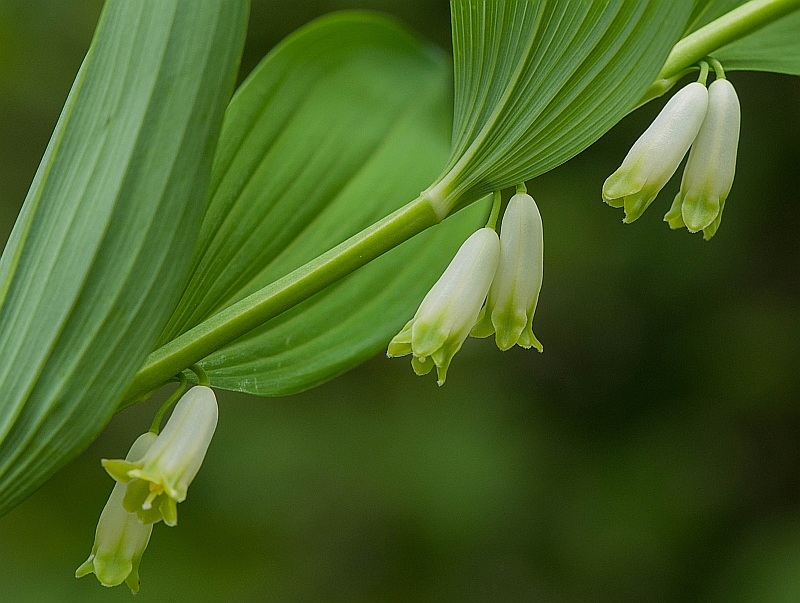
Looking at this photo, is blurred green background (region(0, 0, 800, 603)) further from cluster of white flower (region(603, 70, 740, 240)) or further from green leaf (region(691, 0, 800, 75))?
cluster of white flower (region(603, 70, 740, 240))

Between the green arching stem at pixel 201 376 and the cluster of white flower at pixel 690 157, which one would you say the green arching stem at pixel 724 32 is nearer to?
the cluster of white flower at pixel 690 157

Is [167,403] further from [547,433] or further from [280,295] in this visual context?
[547,433]

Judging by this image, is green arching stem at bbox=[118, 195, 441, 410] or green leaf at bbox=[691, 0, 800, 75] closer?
green arching stem at bbox=[118, 195, 441, 410]

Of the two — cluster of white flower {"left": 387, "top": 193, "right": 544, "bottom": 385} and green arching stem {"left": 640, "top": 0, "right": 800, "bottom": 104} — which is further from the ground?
green arching stem {"left": 640, "top": 0, "right": 800, "bottom": 104}

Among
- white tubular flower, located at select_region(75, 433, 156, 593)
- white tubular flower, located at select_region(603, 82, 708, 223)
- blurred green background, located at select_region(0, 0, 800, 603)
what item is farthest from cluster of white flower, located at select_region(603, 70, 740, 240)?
blurred green background, located at select_region(0, 0, 800, 603)

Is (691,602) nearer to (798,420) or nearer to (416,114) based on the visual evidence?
(798,420)

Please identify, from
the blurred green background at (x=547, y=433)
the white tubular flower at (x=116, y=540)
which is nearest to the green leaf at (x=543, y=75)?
the white tubular flower at (x=116, y=540)

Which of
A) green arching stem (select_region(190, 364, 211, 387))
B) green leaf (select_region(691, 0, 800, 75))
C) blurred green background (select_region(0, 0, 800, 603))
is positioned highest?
green leaf (select_region(691, 0, 800, 75))

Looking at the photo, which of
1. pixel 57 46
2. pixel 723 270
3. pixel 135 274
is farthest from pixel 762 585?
pixel 57 46

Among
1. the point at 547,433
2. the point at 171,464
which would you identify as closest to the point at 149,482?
the point at 171,464
